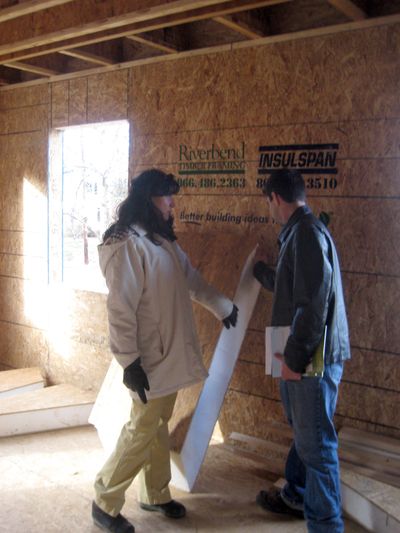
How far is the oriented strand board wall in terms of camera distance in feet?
10.9

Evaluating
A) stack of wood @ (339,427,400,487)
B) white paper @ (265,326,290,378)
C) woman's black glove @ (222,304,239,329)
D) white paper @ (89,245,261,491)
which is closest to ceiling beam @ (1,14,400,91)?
white paper @ (89,245,261,491)

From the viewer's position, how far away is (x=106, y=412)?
3805 millimetres

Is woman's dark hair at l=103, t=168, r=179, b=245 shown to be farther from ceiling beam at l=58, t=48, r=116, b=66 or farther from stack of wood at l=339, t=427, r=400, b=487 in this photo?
ceiling beam at l=58, t=48, r=116, b=66

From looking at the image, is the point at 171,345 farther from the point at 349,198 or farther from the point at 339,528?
the point at 349,198

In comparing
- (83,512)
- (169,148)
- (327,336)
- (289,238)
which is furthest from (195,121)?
(83,512)

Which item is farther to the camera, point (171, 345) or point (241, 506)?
point (241, 506)

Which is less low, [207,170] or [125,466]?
[207,170]

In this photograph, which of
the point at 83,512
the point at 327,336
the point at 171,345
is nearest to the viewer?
the point at 327,336

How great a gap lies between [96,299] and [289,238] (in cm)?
264

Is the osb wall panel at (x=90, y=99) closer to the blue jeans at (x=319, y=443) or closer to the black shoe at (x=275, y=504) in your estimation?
the blue jeans at (x=319, y=443)

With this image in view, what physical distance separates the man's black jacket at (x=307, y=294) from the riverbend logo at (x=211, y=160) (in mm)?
1277

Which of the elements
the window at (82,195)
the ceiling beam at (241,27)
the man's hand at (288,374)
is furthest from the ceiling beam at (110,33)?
the man's hand at (288,374)

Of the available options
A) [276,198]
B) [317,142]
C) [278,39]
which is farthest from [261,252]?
[278,39]

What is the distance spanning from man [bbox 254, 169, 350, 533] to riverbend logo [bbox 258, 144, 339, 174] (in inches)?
30.9
